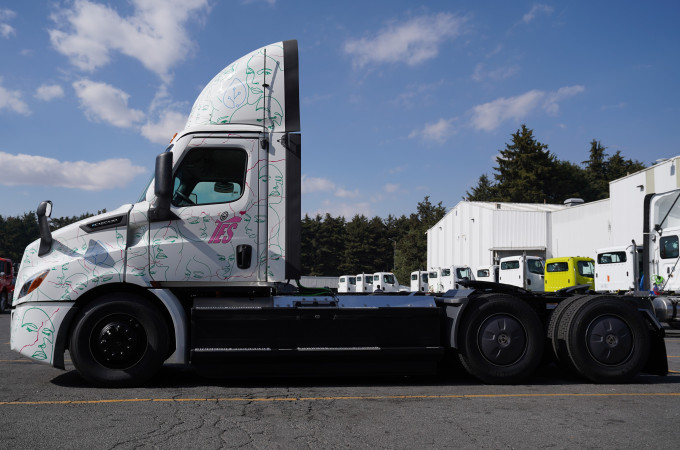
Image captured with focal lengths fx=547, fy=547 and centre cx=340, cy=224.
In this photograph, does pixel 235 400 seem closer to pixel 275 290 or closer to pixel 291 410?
pixel 291 410

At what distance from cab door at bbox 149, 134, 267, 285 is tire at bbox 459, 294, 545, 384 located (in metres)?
2.71

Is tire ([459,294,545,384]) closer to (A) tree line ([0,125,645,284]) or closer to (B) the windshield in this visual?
(B) the windshield

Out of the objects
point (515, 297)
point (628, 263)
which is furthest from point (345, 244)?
point (515, 297)

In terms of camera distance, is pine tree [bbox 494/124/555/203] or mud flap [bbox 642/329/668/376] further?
pine tree [bbox 494/124/555/203]

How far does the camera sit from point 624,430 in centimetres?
470

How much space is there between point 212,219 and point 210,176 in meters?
0.58

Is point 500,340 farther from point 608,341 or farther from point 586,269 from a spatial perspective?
point 586,269

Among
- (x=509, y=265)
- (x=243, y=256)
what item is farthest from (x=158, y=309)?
(x=509, y=265)

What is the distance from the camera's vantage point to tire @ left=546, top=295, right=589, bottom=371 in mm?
6895

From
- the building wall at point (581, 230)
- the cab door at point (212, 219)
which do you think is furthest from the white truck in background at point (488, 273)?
the cab door at point (212, 219)

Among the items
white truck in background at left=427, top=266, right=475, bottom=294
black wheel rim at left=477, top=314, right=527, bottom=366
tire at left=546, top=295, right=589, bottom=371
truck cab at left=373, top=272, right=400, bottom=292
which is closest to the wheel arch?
black wheel rim at left=477, top=314, right=527, bottom=366

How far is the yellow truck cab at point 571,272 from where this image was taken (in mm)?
25188

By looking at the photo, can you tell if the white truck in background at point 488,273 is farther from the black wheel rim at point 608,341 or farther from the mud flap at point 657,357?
the black wheel rim at point 608,341

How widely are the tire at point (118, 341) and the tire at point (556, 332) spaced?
15.8 feet
